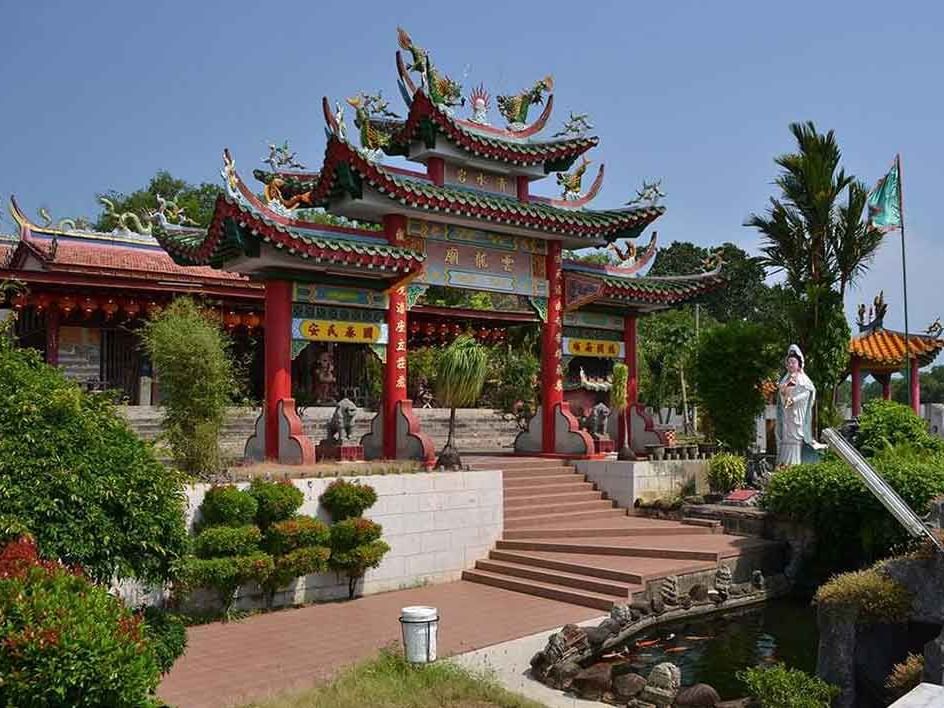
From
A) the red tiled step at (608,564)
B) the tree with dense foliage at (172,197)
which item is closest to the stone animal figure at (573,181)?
the red tiled step at (608,564)

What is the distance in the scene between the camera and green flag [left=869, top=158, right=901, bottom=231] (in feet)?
57.0

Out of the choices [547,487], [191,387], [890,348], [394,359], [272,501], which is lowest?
[547,487]

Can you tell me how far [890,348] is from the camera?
24625 mm

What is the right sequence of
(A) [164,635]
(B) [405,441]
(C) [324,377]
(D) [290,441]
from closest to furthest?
1. (A) [164,635]
2. (D) [290,441]
3. (B) [405,441]
4. (C) [324,377]

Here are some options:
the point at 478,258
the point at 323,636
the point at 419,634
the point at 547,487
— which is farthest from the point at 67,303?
the point at 419,634

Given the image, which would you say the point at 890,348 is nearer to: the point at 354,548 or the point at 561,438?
the point at 561,438

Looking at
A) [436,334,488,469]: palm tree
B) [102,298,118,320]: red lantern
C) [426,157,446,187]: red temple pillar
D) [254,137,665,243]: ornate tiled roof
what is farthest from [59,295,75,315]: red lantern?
[436,334,488,469]: palm tree

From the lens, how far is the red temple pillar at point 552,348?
56.6 feet

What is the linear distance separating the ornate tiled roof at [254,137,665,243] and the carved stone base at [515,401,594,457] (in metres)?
3.49

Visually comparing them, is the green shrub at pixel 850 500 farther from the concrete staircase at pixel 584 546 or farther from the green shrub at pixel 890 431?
the concrete staircase at pixel 584 546

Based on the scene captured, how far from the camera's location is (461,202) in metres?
15.1

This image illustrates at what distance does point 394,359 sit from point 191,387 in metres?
4.24

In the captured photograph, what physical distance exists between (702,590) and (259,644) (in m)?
5.59

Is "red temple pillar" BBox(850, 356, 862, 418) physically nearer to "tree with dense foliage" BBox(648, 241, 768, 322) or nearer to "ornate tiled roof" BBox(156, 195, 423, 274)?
"ornate tiled roof" BBox(156, 195, 423, 274)
